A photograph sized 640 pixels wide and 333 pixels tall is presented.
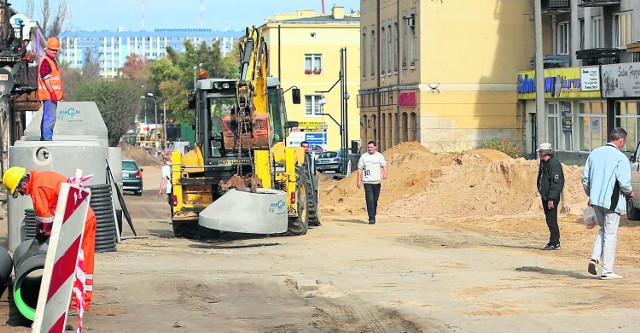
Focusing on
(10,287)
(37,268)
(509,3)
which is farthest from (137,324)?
(509,3)

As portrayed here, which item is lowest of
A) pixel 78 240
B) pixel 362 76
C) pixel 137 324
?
pixel 137 324

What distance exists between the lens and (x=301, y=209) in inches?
865

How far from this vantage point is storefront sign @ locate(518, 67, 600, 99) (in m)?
47.9

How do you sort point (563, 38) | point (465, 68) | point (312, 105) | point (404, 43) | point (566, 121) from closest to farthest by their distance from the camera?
point (566, 121) < point (563, 38) < point (465, 68) < point (404, 43) < point (312, 105)

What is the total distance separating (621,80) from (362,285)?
32.2 metres

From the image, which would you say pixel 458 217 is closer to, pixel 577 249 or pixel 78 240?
pixel 577 249

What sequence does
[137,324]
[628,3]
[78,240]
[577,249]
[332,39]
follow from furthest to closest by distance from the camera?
[332,39] < [628,3] < [577,249] < [137,324] < [78,240]

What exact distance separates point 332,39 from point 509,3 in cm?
3787

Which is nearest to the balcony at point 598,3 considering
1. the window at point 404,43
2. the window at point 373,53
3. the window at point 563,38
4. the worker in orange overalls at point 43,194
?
the window at point 563,38

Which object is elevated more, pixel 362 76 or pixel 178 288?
pixel 362 76

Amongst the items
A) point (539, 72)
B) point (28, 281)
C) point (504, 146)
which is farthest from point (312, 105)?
point (28, 281)

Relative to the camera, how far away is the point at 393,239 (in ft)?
69.5

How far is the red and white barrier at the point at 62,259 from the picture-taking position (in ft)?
28.5

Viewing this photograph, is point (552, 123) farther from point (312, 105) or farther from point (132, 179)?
point (312, 105)
